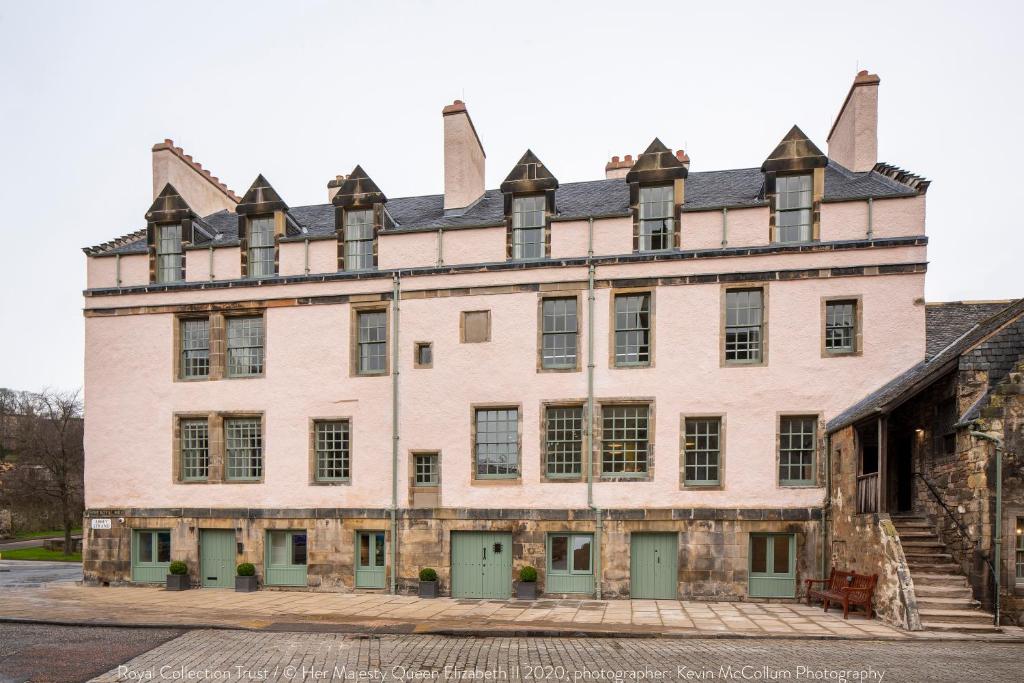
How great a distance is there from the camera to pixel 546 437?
19.4m

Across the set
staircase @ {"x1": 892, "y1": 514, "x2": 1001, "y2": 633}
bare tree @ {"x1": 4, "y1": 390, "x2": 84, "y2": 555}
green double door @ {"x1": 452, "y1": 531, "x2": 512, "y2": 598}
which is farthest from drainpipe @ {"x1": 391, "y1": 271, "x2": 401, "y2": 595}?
bare tree @ {"x1": 4, "y1": 390, "x2": 84, "y2": 555}

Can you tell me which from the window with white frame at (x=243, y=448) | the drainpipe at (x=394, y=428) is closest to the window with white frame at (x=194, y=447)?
the window with white frame at (x=243, y=448)

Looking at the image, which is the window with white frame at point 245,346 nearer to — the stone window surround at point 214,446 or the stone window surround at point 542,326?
the stone window surround at point 214,446

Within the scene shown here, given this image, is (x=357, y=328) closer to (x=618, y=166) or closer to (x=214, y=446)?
(x=214, y=446)

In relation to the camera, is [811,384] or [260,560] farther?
[260,560]

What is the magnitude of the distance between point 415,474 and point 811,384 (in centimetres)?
1110

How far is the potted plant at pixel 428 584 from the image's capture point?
746 inches

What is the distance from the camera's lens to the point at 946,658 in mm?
11438

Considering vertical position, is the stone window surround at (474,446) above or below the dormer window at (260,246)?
below

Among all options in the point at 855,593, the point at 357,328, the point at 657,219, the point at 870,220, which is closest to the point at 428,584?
the point at 357,328

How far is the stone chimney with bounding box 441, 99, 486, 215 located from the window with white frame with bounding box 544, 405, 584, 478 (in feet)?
24.0

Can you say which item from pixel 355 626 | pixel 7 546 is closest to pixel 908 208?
pixel 355 626

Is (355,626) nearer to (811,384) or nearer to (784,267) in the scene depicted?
(811,384)

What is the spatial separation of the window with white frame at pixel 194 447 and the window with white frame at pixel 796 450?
16726 mm
